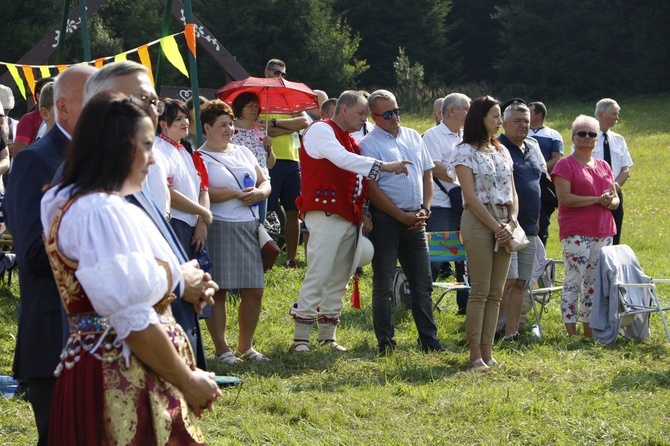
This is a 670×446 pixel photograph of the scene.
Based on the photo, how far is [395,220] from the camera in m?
6.75

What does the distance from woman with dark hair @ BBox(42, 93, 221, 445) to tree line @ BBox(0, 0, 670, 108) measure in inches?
1157

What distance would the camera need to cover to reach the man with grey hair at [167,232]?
2816 millimetres

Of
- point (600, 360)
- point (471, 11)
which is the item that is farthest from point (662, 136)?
point (471, 11)

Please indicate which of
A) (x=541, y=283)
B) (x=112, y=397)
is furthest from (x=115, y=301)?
(x=541, y=283)

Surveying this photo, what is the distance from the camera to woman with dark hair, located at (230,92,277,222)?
300 inches

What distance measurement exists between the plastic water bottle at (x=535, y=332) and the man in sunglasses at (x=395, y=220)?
3.34 feet

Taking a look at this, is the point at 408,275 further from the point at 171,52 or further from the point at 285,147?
the point at 285,147

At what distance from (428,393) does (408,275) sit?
58.0 inches

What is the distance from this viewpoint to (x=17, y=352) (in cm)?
337

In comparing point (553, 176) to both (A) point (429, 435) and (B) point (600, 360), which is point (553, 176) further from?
(A) point (429, 435)

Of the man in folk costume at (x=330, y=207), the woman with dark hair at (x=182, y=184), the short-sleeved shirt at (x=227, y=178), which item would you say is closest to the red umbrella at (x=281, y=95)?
the man in folk costume at (x=330, y=207)

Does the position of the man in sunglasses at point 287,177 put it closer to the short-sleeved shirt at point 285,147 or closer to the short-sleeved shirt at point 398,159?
the short-sleeved shirt at point 285,147

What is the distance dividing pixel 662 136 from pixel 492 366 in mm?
20219

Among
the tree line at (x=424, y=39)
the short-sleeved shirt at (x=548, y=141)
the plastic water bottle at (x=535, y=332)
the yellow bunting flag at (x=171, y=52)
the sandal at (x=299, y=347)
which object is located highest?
the tree line at (x=424, y=39)
